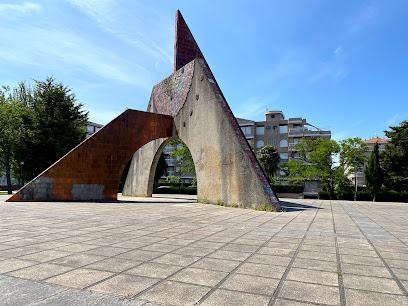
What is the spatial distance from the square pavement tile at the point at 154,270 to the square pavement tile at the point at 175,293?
28cm

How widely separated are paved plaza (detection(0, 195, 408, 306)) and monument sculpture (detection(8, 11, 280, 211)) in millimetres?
5531

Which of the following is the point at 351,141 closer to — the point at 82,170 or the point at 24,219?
the point at 82,170

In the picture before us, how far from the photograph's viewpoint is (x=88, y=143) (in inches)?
551

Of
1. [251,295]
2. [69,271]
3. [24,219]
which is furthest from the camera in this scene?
[24,219]

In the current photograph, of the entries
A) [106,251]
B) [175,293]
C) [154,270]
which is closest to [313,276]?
[175,293]

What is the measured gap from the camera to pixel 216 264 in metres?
3.57

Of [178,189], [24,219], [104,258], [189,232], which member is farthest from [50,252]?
[178,189]

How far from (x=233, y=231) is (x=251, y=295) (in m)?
3.48

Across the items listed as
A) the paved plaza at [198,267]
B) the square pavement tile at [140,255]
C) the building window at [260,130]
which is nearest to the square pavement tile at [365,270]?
the paved plaza at [198,267]

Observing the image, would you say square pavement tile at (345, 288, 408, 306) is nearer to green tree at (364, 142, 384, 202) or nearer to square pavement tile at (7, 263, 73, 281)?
square pavement tile at (7, 263, 73, 281)

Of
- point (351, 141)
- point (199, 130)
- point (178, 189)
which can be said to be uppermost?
point (351, 141)

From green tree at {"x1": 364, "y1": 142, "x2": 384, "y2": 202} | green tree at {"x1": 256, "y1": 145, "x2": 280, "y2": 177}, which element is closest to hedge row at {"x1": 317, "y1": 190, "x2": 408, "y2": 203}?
green tree at {"x1": 364, "y1": 142, "x2": 384, "y2": 202}

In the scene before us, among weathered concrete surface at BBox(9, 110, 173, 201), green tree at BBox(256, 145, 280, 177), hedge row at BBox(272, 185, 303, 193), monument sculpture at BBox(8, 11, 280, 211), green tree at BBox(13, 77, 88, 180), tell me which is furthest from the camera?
green tree at BBox(256, 145, 280, 177)

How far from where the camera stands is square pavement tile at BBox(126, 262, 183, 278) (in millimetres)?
3137
